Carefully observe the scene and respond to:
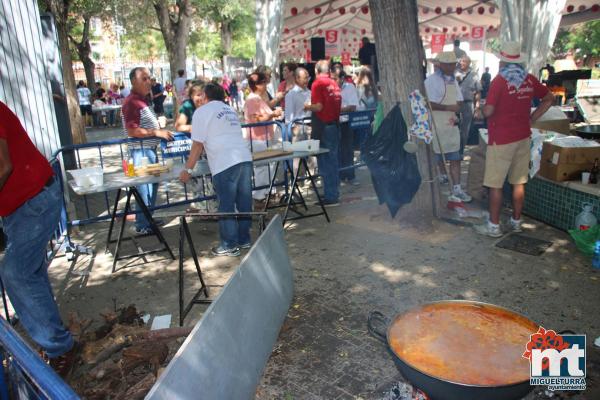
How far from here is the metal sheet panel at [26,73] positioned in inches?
230

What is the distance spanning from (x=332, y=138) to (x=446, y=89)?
184 cm

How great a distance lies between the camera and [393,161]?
609 cm

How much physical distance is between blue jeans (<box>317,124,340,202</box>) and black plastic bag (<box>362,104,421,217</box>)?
1.28 metres

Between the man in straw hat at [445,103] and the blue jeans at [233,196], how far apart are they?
107 inches

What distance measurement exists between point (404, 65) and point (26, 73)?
4941 millimetres

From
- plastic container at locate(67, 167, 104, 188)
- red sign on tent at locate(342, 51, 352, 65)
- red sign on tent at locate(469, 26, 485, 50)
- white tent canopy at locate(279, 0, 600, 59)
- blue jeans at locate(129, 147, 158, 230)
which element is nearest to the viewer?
plastic container at locate(67, 167, 104, 188)

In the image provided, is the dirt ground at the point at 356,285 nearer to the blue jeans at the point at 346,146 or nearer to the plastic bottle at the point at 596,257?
the plastic bottle at the point at 596,257

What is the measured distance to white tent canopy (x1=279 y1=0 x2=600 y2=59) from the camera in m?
14.5

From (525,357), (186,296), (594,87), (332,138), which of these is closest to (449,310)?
(525,357)

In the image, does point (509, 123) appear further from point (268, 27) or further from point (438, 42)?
point (438, 42)

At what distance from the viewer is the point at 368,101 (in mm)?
11047

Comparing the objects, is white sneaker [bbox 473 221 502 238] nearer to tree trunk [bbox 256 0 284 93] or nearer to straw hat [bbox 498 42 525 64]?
straw hat [bbox 498 42 525 64]

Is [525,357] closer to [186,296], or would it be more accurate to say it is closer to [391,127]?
[186,296]

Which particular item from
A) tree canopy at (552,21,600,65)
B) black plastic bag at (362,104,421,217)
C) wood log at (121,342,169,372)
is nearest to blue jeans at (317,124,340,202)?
black plastic bag at (362,104,421,217)
